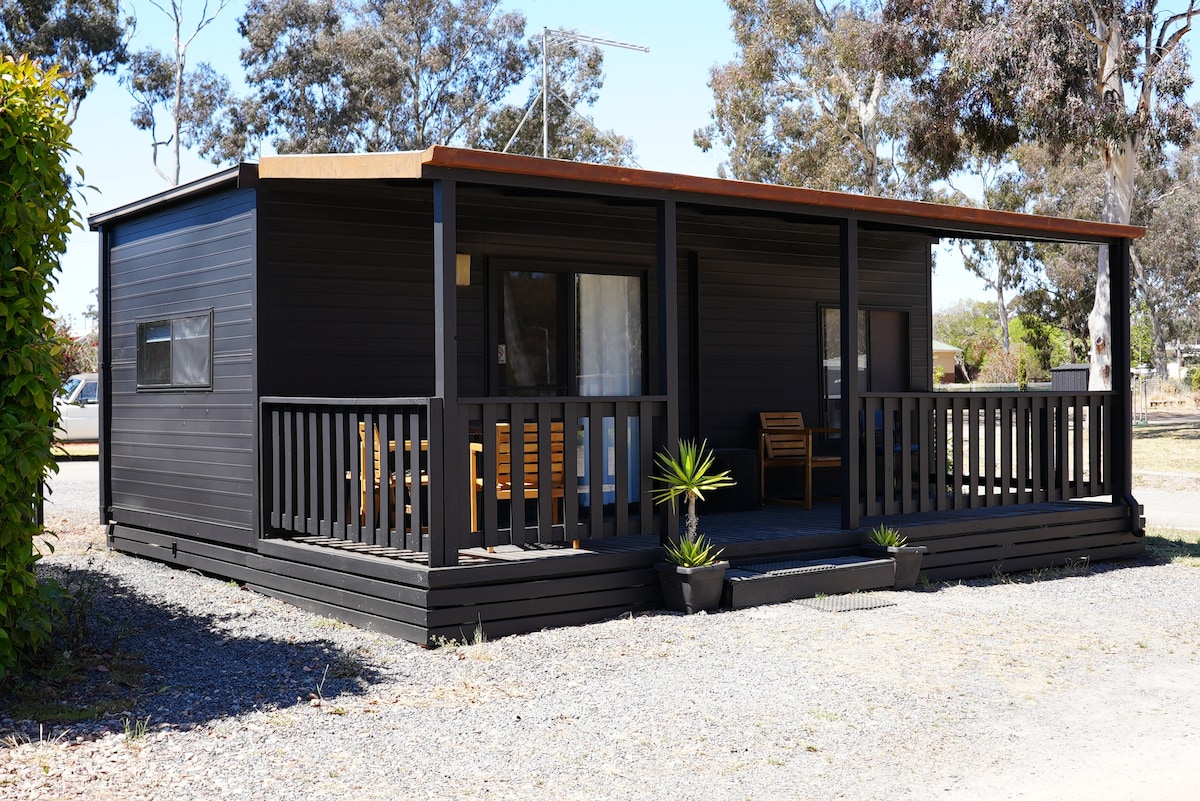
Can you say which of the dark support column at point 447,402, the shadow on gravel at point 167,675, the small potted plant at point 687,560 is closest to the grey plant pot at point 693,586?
the small potted plant at point 687,560

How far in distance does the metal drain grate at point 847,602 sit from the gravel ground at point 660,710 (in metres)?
0.08

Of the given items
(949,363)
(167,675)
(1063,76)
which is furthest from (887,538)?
(949,363)

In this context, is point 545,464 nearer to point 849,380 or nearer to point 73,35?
point 849,380

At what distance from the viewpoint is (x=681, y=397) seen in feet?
30.8

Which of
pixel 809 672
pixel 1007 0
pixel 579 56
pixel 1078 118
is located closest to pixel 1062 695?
pixel 809 672

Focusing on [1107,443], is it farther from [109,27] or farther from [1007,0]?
[109,27]

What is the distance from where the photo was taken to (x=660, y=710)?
4777mm

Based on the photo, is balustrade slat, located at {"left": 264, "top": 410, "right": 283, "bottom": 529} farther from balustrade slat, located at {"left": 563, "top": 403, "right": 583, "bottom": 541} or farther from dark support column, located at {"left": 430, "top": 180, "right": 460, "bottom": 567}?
balustrade slat, located at {"left": 563, "top": 403, "right": 583, "bottom": 541}

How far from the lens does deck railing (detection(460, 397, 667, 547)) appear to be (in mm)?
6113

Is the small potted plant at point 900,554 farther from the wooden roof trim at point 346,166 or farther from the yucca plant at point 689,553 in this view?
the wooden roof trim at point 346,166

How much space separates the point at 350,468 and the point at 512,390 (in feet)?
7.62

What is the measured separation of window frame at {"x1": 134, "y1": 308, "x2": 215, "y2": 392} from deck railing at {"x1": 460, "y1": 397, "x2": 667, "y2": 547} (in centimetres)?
216

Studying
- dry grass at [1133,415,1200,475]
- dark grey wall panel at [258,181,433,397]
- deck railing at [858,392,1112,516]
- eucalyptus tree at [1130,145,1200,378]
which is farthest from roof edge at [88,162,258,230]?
eucalyptus tree at [1130,145,1200,378]

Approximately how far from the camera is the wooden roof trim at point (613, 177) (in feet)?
19.6
